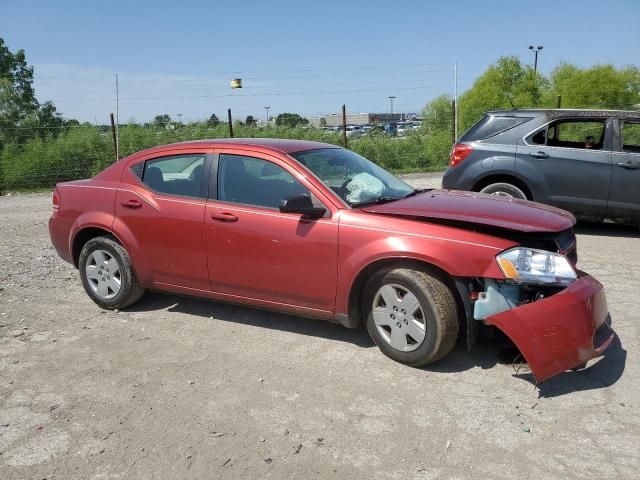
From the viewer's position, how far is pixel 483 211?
4.13 metres

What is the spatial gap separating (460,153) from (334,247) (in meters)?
4.87

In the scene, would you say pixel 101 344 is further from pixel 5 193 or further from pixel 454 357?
pixel 5 193

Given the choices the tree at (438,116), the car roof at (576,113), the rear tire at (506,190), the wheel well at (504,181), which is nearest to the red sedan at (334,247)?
the rear tire at (506,190)

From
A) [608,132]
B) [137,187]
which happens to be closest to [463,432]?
[137,187]

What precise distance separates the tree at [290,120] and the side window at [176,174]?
51.4ft

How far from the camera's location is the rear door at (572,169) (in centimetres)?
779

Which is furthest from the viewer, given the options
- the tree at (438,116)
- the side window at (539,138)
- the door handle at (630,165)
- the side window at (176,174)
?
the tree at (438,116)

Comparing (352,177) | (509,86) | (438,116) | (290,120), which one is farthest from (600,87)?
(352,177)

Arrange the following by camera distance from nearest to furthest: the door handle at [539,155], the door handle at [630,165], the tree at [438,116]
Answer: the door handle at [630,165]
the door handle at [539,155]
the tree at [438,116]

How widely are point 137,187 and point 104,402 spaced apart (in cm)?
213

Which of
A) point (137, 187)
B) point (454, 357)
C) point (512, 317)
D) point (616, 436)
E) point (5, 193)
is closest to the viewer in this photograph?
point (616, 436)

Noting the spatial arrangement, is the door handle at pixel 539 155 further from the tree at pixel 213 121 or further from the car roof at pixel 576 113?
the tree at pixel 213 121

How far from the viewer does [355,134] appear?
61.8 feet

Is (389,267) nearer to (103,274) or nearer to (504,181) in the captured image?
(103,274)
